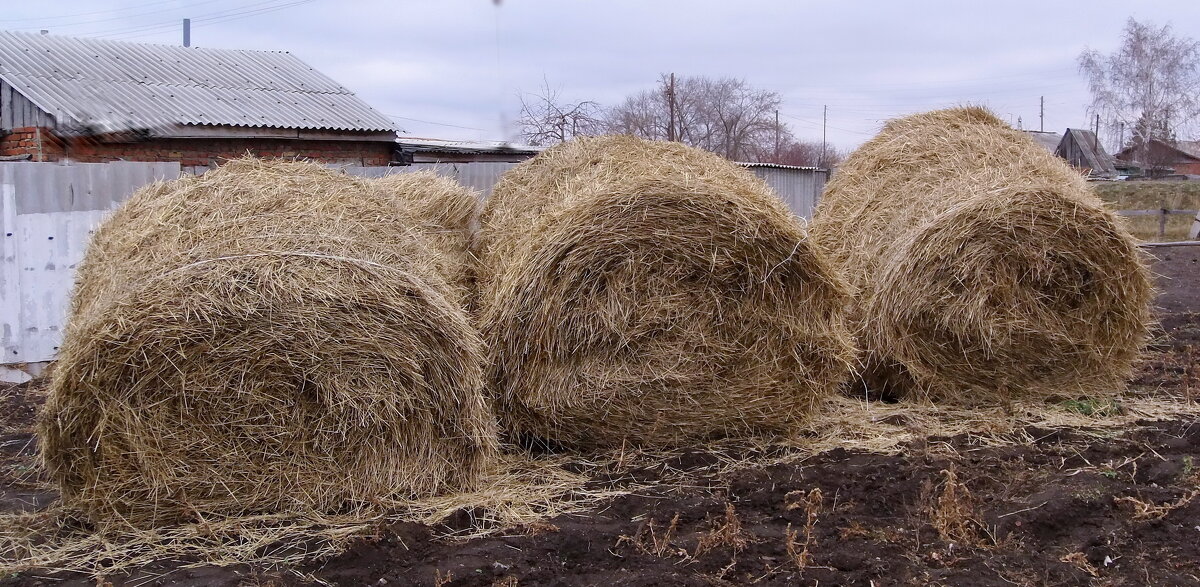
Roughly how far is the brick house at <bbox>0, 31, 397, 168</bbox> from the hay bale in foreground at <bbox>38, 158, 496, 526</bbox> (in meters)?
6.29

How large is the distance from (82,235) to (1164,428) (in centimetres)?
864

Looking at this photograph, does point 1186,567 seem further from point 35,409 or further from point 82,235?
point 82,235

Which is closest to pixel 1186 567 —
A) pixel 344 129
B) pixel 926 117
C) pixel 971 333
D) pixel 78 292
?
pixel 971 333

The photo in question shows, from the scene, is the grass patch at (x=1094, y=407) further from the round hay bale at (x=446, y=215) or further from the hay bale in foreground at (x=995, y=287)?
the round hay bale at (x=446, y=215)

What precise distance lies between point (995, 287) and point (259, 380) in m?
4.70

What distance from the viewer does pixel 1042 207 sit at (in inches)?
262

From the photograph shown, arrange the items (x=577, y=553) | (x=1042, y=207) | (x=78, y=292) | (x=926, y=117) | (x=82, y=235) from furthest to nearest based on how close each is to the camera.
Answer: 1. (x=82, y=235)
2. (x=926, y=117)
3. (x=1042, y=207)
4. (x=78, y=292)
5. (x=577, y=553)

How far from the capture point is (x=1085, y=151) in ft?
128

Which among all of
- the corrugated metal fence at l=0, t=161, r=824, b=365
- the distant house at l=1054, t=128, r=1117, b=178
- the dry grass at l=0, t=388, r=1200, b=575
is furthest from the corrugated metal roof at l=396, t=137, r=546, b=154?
the distant house at l=1054, t=128, r=1117, b=178

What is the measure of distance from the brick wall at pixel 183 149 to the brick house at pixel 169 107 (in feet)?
0.05

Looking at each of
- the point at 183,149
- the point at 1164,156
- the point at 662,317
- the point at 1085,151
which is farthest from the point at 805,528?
the point at 1164,156

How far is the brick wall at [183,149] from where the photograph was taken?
37.1 ft

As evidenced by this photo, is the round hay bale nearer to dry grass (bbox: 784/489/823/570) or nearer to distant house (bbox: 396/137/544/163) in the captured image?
dry grass (bbox: 784/489/823/570)

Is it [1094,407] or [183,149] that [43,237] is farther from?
[1094,407]
